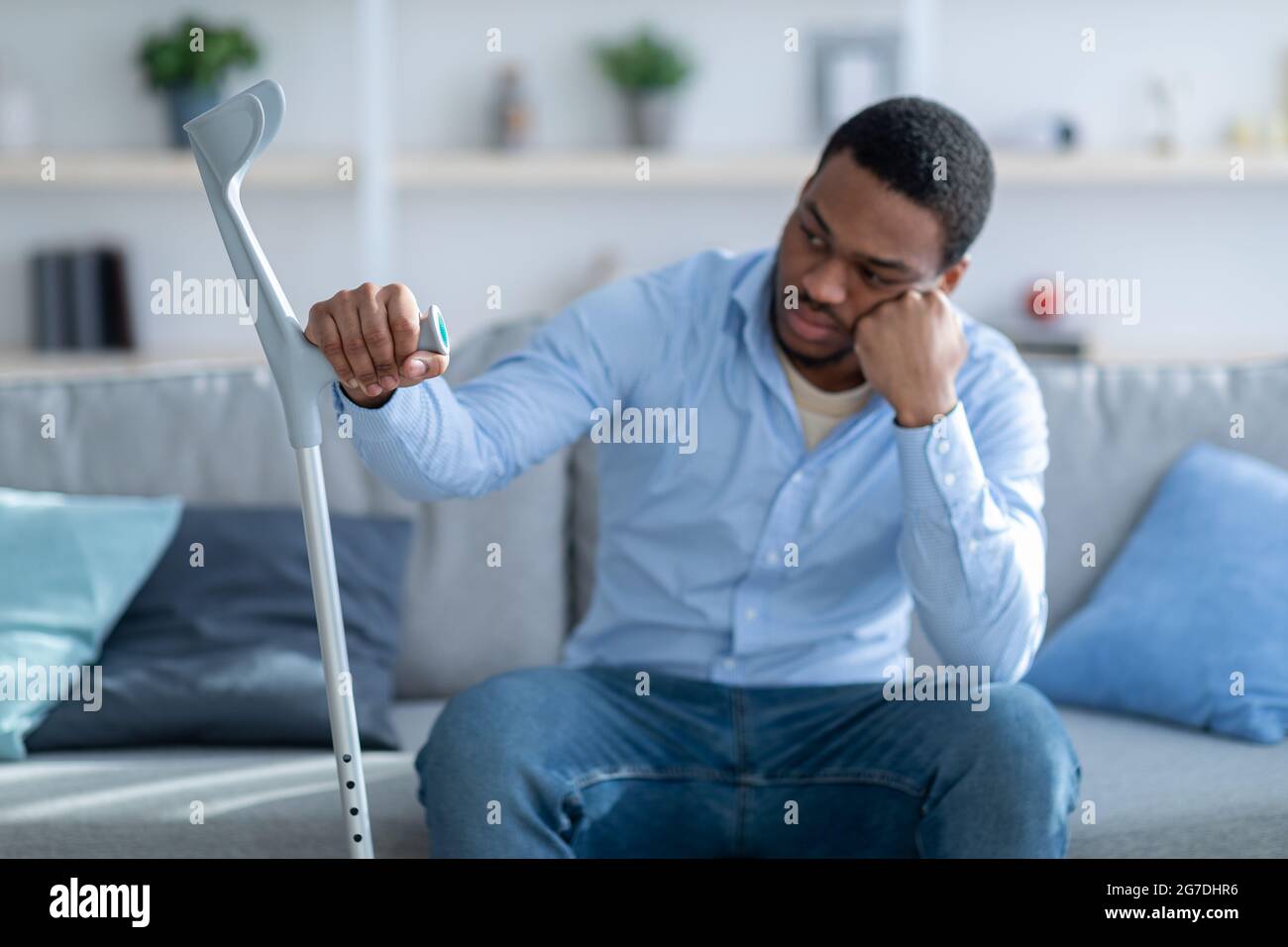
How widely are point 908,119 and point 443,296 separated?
244cm

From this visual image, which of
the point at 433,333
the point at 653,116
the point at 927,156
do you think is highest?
the point at 653,116

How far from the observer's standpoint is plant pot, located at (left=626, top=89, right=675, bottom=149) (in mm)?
3717

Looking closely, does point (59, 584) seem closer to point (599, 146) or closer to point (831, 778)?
point (831, 778)

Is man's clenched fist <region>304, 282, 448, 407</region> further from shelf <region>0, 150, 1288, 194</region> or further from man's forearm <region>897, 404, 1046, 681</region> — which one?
shelf <region>0, 150, 1288, 194</region>

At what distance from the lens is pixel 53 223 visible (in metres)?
3.81

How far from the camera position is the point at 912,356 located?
1.47m

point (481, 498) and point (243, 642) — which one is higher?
point (481, 498)

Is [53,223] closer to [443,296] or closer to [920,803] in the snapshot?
[443,296]

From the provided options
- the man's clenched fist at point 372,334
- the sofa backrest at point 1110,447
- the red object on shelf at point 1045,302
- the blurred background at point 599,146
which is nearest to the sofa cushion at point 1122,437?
the sofa backrest at point 1110,447

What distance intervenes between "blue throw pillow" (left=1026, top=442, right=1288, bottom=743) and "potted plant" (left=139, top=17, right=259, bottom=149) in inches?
101

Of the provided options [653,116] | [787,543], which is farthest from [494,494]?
[653,116]

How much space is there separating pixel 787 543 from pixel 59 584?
93 centimetres
